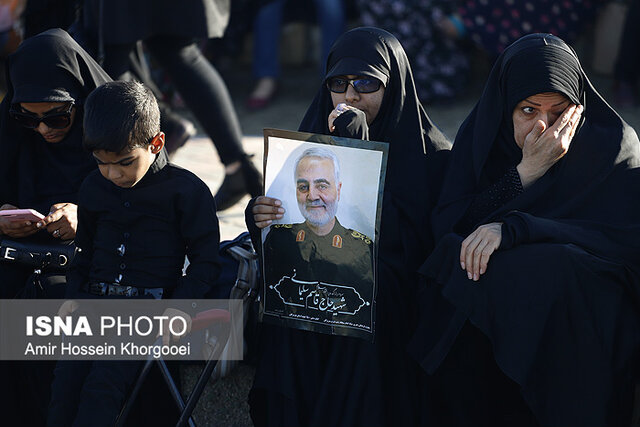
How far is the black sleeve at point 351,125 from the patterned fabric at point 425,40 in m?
4.34

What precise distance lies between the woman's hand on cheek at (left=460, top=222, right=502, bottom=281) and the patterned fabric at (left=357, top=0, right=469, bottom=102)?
15.0 ft

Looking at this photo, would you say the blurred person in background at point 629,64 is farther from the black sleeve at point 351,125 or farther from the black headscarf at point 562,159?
the black sleeve at point 351,125

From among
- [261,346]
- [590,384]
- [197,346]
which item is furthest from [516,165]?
[197,346]

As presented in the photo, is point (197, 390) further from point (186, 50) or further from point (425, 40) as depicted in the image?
point (425, 40)

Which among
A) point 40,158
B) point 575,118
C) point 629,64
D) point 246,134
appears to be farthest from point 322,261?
point 629,64

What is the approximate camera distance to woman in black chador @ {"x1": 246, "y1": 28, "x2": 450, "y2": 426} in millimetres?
2826

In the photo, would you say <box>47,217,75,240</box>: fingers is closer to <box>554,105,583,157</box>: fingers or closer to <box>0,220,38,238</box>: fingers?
<box>0,220,38,238</box>: fingers

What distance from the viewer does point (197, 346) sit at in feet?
10.2

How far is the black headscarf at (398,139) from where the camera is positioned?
2.97 metres

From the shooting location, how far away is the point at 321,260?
276 centimetres

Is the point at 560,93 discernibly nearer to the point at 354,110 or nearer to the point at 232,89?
the point at 354,110

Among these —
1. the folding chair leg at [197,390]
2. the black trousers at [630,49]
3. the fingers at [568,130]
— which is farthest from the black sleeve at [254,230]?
the black trousers at [630,49]

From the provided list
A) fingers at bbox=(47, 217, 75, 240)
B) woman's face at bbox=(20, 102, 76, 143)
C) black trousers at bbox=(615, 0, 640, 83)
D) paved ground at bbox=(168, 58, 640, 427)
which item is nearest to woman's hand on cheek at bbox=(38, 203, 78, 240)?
fingers at bbox=(47, 217, 75, 240)

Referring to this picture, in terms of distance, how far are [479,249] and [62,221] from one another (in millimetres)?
1532
